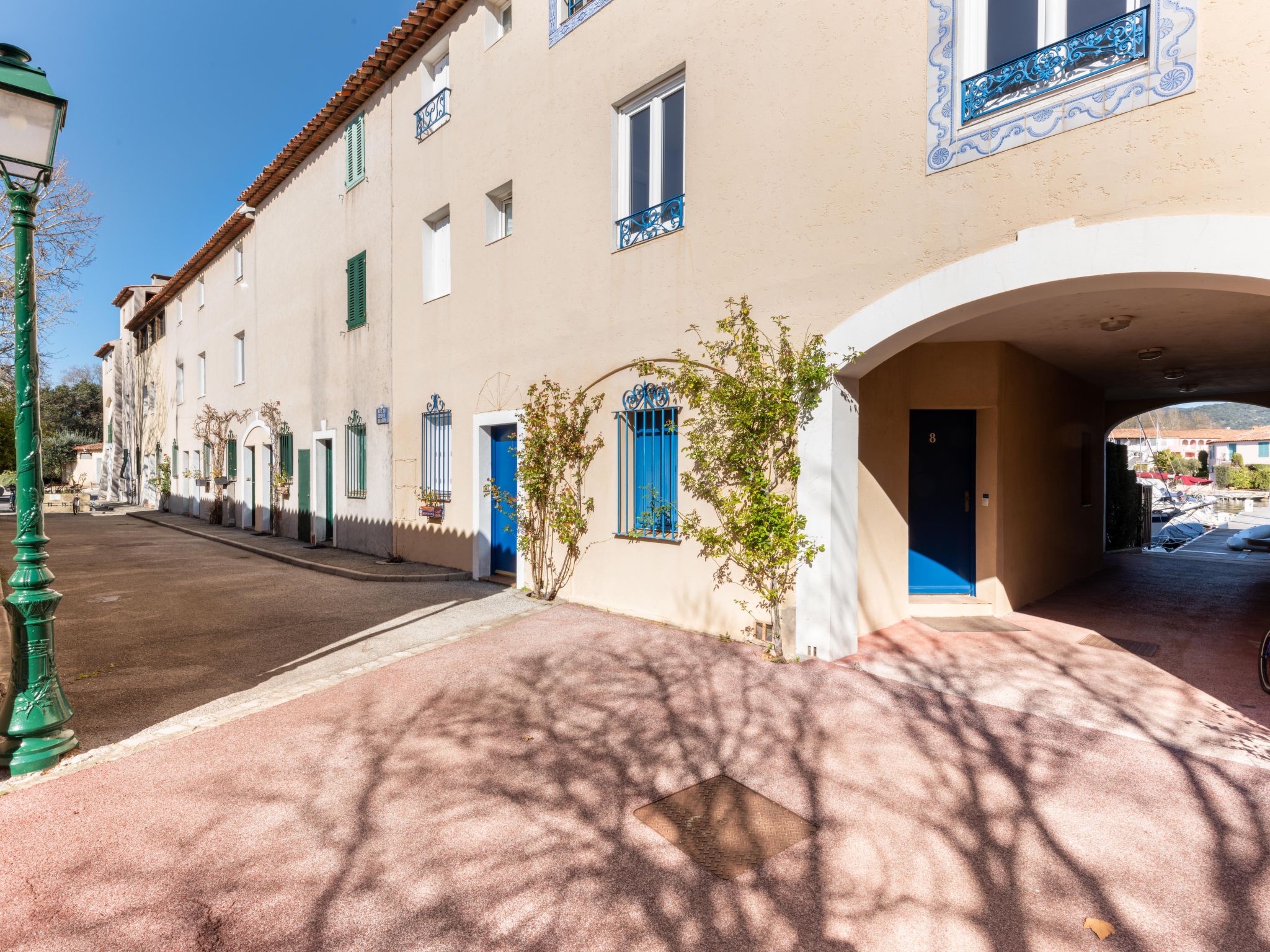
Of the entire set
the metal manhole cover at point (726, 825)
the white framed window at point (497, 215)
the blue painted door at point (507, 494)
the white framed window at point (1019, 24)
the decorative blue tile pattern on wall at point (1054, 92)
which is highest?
the white framed window at point (497, 215)

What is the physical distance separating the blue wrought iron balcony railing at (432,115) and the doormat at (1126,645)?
10.6 m

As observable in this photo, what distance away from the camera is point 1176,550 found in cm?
1412

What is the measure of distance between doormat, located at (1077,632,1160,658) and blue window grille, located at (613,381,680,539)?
4013 millimetres

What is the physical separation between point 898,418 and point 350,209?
432 inches

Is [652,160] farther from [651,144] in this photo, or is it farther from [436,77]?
[436,77]

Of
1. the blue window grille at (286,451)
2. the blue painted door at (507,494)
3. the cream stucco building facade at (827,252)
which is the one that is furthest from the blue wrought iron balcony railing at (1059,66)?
the blue window grille at (286,451)

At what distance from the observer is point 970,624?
6.95m

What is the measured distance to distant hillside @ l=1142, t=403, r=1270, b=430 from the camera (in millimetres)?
93975

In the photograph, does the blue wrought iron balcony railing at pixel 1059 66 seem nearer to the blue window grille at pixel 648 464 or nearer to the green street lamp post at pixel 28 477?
the blue window grille at pixel 648 464

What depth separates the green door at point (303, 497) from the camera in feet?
48.5

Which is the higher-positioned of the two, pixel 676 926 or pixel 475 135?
pixel 475 135

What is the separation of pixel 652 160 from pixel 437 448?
5632mm

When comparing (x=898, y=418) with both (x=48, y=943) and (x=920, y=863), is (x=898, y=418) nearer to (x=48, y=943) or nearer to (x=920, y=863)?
(x=920, y=863)

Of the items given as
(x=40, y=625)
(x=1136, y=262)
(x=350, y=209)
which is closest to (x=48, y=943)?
(x=40, y=625)
